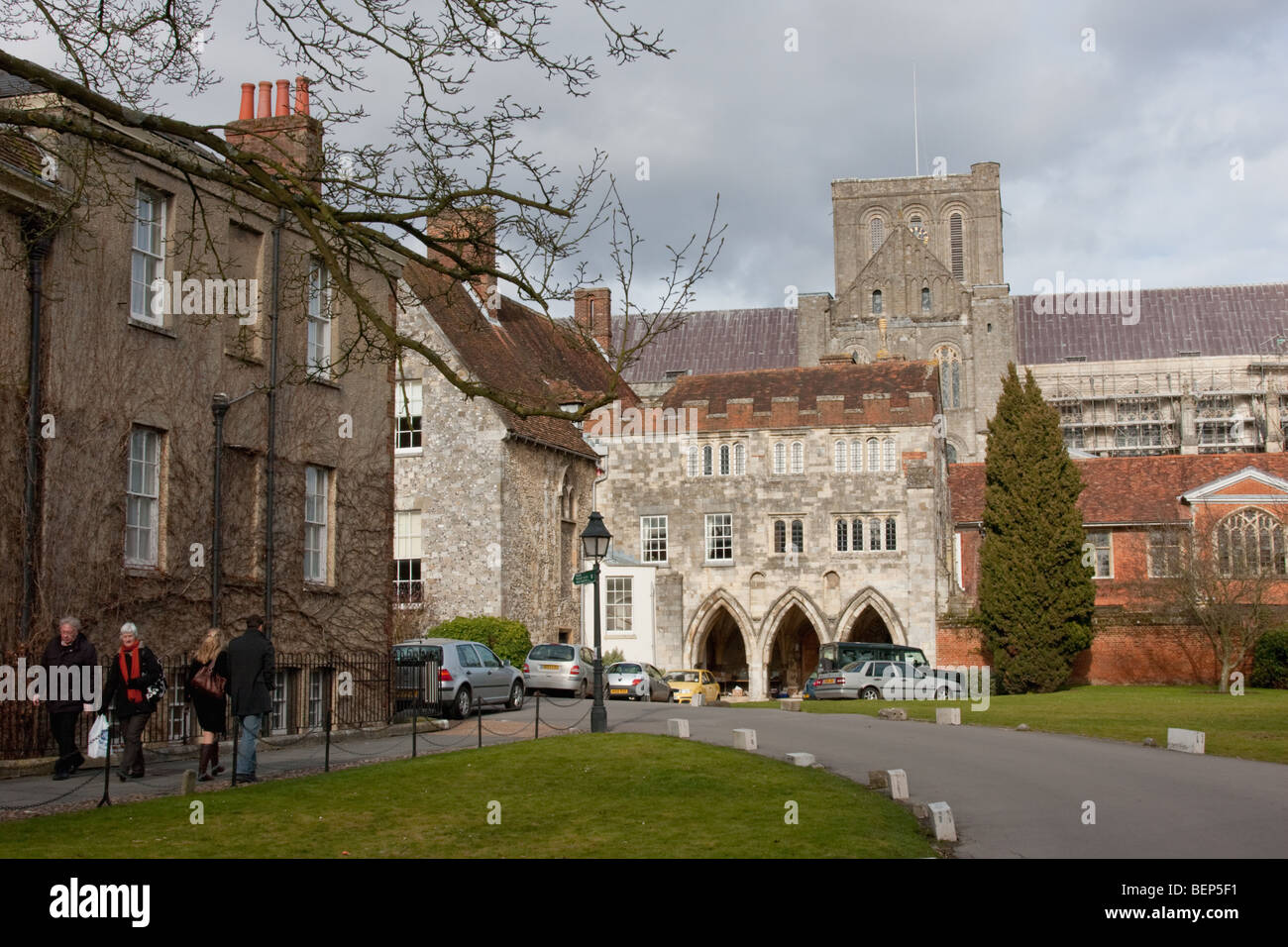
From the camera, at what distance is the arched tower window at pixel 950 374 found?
7494 centimetres

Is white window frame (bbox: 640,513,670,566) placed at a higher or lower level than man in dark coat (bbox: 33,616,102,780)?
higher

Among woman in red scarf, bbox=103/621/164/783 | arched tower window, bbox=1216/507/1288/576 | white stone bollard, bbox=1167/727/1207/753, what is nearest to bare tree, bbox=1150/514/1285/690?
arched tower window, bbox=1216/507/1288/576

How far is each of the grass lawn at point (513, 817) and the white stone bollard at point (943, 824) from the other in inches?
5.9

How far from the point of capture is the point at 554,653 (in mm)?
36031

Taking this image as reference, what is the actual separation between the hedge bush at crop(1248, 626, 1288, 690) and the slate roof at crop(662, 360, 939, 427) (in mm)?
14007

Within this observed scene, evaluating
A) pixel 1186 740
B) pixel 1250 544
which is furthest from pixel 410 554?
pixel 1250 544

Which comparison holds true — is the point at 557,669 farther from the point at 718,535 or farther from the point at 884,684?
the point at 718,535

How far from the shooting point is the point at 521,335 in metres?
50.5

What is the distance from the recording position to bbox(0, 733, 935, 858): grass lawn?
10422 millimetres

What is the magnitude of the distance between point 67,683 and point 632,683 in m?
24.7

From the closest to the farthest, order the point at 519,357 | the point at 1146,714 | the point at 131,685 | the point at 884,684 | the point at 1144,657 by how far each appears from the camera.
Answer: the point at 131,685
the point at 1146,714
the point at 884,684
the point at 1144,657
the point at 519,357

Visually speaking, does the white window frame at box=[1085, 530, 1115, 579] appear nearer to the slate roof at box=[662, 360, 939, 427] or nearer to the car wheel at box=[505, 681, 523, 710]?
the slate roof at box=[662, 360, 939, 427]
